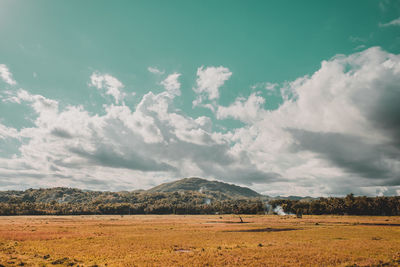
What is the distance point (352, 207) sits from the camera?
181875 millimetres

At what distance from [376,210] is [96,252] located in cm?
20195

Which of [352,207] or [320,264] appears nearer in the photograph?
[320,264]

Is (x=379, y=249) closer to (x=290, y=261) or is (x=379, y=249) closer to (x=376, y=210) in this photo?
(x=290, y=261)

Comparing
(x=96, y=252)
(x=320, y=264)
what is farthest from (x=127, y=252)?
(x=320, y=264)

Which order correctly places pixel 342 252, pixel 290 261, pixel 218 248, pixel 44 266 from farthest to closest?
1. pixel 218 248
2. pixel 342 252
3. pixel 290 261
4. pixel 44 266

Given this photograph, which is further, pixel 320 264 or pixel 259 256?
pixel 259 256

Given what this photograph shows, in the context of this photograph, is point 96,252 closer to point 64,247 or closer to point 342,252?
point 64,247

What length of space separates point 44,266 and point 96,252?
10.1m

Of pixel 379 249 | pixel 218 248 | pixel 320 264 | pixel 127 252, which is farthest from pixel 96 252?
pixel 379 249

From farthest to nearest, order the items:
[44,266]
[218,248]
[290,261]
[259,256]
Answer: [218,248]
[259,256]
[290,261]
[44,266]

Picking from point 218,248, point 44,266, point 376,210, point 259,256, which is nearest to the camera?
point 44,266

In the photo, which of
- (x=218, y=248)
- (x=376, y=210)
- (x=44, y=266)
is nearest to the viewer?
(x=44, y=266)

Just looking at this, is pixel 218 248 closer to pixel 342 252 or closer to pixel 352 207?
pixel 342 252

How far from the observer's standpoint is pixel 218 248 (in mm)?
42438
